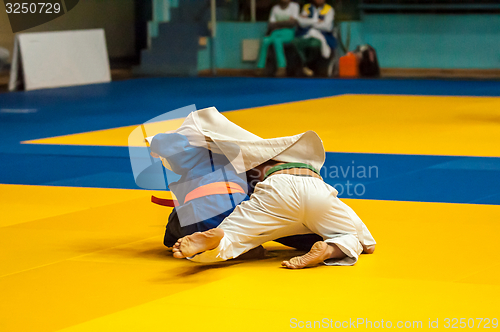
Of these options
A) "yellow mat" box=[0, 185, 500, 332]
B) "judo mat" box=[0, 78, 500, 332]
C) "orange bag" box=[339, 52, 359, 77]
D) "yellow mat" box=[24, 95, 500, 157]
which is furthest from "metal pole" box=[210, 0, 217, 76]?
"yellow mat" box=[0, 185, 500, 332]

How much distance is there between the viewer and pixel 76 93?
14.3 m

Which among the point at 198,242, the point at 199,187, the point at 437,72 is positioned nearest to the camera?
the point at 198,242

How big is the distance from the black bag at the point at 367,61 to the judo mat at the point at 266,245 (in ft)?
25.6

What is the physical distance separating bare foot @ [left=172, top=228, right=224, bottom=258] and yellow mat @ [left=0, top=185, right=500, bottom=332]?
17cm

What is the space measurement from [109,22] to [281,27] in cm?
444

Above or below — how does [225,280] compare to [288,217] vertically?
below

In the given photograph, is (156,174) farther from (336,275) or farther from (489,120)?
(489,120)

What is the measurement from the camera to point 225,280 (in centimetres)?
360

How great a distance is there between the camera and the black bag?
17.8 metres

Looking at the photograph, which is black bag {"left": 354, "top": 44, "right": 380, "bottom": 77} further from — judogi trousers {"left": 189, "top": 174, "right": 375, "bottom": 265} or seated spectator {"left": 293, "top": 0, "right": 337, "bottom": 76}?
judogi trousers {"left": 189, "top": 174, "right": 375, "bottom": 265}

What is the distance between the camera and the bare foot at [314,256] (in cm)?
373

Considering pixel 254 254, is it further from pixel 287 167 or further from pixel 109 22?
pixel 109 22

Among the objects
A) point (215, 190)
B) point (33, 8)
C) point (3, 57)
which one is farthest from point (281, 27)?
point (215, 190)

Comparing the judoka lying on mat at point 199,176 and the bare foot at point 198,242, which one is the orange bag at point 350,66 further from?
the bare foot at point 198,242
